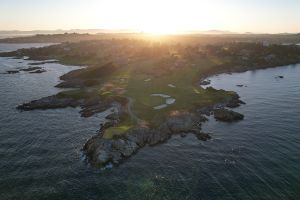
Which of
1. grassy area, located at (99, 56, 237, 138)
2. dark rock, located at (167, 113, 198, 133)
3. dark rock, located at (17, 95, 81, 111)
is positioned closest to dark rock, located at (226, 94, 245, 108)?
grassy area, located at (99, 56, 237, 138)

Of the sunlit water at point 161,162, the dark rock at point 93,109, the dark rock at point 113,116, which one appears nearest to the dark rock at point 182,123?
the sunlit water at point 161,162

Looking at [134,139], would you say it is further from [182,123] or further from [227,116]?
[227,116]

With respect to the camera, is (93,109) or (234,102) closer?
(93,109)

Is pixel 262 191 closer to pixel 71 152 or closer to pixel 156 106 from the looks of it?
pixel 71 152

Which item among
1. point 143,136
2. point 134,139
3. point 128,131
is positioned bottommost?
point 143,136

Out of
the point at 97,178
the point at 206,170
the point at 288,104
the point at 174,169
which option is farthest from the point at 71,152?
the point at 288,104

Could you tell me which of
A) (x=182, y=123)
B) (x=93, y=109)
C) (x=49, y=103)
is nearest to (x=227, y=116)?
(x=182, y=123)

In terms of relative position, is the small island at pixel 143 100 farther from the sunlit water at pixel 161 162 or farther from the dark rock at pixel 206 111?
the sunlit water at pixel 161 162
